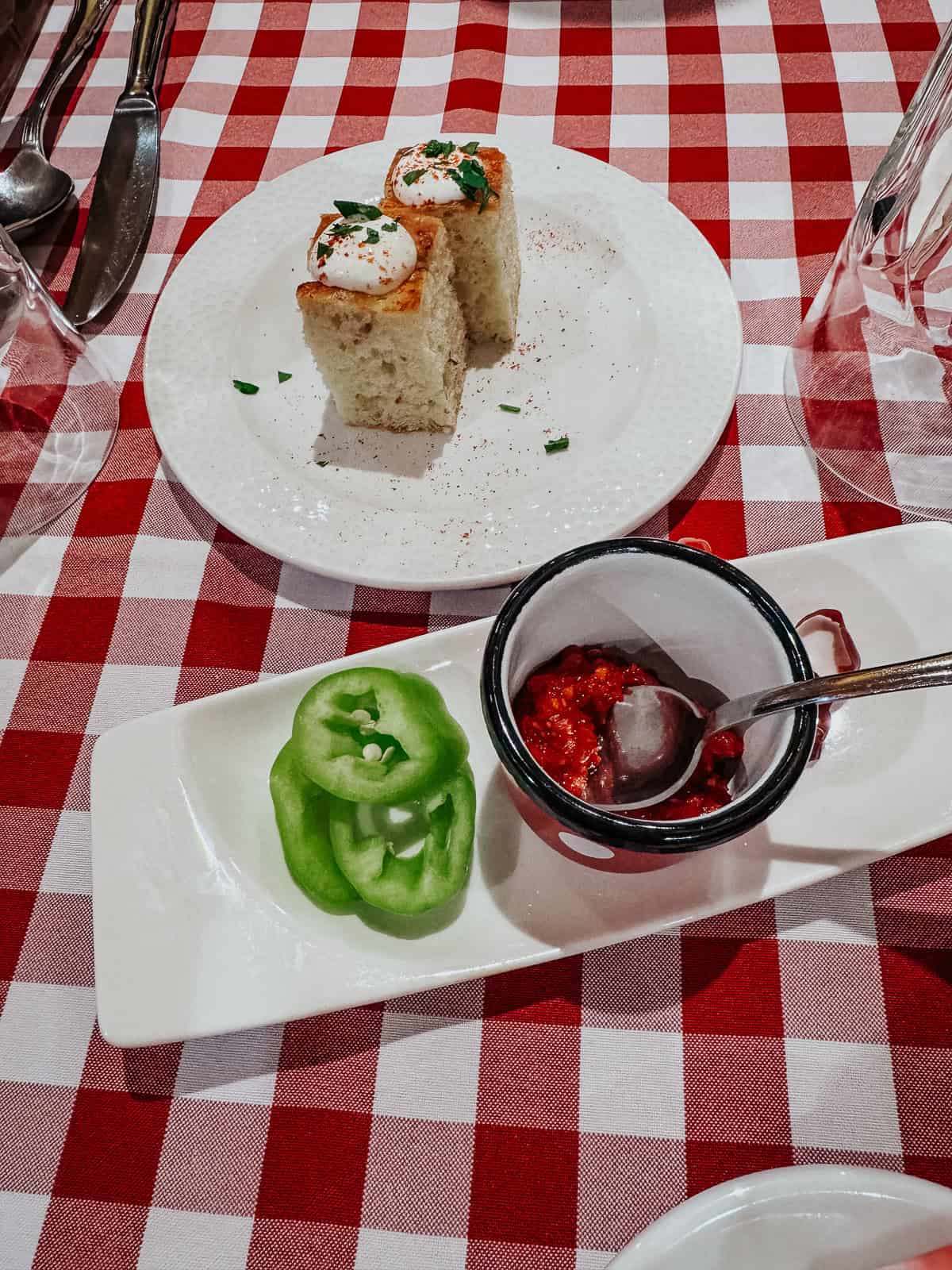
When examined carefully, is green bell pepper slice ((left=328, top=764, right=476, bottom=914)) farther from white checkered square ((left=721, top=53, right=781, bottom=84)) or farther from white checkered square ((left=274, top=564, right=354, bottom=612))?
white checkered square ((left=721, top=53, right=781, bottom=84))

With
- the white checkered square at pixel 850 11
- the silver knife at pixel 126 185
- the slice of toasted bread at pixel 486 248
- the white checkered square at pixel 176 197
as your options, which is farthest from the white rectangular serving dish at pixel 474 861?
the white checkered square at pixel 850 11

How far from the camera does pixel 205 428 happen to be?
1.29m

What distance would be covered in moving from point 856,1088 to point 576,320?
1.13 m

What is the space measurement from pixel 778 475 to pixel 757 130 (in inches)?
30.4

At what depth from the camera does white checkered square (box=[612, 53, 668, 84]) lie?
5.57 feet

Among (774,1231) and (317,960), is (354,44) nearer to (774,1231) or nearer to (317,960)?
(317,960)

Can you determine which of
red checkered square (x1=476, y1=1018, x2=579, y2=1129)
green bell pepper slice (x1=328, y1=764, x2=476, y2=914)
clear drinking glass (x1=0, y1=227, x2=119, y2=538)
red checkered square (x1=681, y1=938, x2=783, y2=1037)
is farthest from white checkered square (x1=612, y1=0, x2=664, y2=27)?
red checkered square (x1=476, y1=1018, x2=579, y2=1129)

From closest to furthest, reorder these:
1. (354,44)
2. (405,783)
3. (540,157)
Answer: (405,783), (540,157), (354,44)

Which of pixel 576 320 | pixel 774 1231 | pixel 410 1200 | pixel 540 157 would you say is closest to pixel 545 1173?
pixel 410 1200

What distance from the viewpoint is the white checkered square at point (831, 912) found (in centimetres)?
95

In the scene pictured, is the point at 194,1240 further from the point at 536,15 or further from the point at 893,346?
the point at 536,15

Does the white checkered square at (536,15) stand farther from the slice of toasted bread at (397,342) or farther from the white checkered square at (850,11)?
the slice of toasted bread at (397,342)

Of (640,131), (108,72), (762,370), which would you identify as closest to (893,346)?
(762,370)

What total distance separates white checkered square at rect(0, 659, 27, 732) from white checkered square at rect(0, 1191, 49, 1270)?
552 mm
